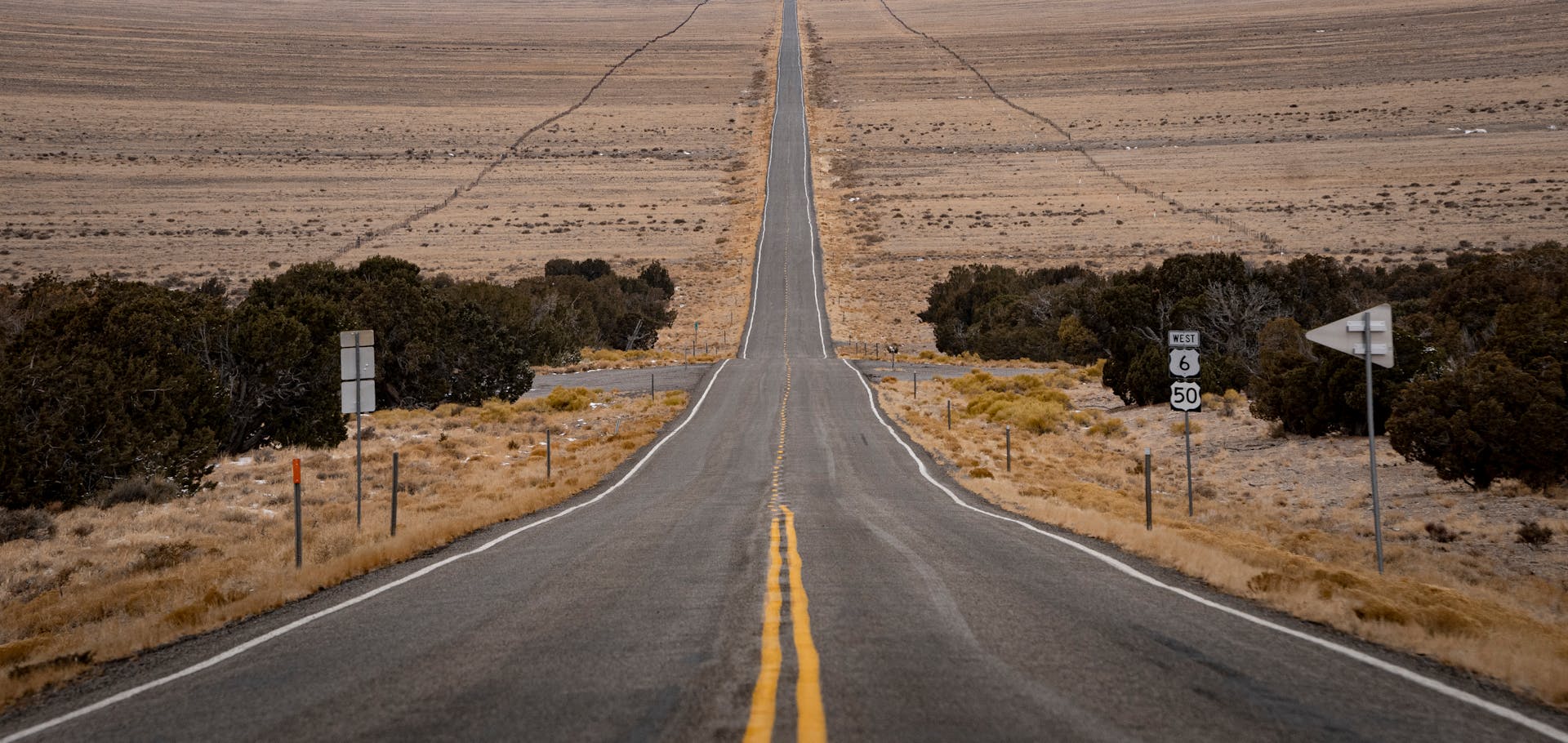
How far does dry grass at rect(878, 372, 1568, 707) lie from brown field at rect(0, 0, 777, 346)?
38.5 metres

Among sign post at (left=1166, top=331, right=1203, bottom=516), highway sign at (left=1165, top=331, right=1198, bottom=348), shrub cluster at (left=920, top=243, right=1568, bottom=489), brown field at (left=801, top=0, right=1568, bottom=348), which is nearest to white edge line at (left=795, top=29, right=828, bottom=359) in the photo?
brown field at (left=801, top=0, right=1568, bottom=348)

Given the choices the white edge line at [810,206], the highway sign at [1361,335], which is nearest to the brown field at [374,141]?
the white edge line at [810,206]

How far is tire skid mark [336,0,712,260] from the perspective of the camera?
3177 inches

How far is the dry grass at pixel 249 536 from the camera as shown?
8.81 meters

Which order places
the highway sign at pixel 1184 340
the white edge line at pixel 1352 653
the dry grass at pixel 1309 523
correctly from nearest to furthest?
the white edge line at pixel 1352 653, the dry grass at pixel 1309 523, the highway sign at pixel 1184 340

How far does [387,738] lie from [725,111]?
132 m

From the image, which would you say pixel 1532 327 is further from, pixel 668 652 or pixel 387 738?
pixel 387 738

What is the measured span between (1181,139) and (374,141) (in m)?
89.9

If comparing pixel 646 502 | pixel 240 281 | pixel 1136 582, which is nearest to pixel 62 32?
pixel 240 281

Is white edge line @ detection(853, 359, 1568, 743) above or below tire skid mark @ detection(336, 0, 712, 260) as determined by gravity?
below

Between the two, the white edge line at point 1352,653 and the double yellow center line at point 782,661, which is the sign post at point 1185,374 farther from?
the double yellow center line at point 782,661

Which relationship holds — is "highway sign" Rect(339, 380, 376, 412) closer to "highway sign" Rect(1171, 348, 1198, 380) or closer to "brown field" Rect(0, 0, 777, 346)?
"highway sign" Rect(1171, 348, 1198, 380)

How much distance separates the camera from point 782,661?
636 cm

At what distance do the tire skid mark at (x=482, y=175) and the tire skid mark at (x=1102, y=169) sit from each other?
2003 inches
